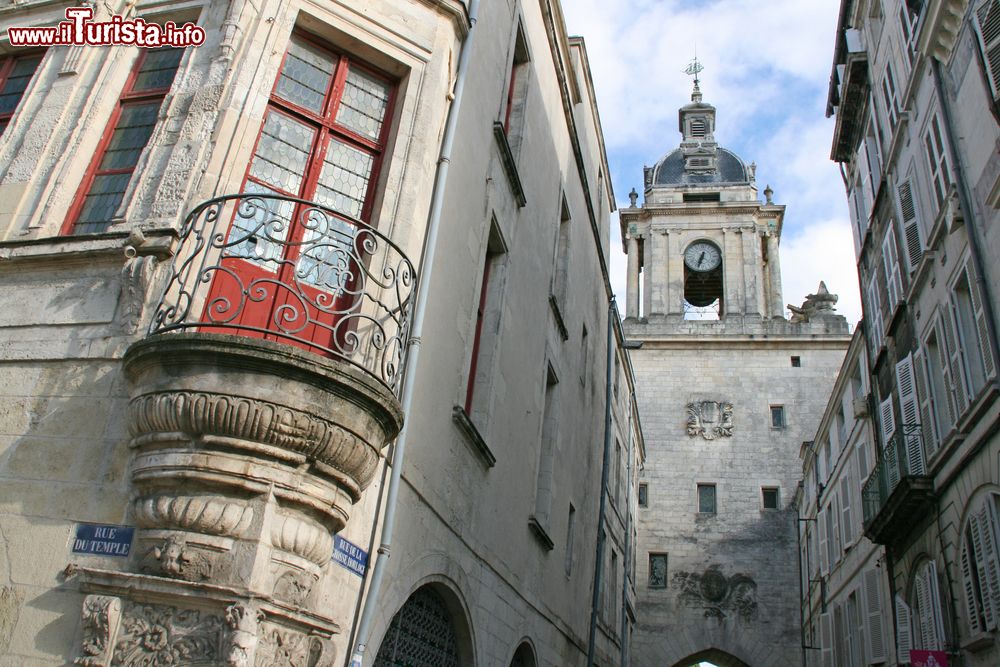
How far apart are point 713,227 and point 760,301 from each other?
4410mm

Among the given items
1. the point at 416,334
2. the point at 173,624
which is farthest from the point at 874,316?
the point at 173,624

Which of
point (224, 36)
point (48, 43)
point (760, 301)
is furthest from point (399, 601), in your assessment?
point (760, 301)

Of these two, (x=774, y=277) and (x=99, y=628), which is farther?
(x=774, y=277)

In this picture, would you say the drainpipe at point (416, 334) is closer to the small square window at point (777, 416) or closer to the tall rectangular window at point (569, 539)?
the tall rectangular window at point (569, 539)

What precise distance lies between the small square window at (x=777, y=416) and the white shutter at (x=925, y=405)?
61.9 feet

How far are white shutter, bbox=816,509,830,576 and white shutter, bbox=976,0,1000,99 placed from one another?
1400 cm

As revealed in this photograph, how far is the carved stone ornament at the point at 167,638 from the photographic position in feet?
14.0

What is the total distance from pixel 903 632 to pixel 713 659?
1779 centimetres

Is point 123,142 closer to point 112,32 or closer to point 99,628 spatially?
point 112,32

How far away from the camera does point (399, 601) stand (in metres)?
6.08

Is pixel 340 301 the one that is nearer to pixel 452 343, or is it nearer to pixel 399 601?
pixel 452 343

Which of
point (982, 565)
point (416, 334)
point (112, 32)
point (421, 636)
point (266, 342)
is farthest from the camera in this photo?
point (982, 565)

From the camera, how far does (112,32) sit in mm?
7062

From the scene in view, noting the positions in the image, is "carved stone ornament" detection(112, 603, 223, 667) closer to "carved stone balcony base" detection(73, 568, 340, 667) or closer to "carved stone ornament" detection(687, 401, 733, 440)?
"carved stone balcony base" detection(73, 568, 340, 667)
